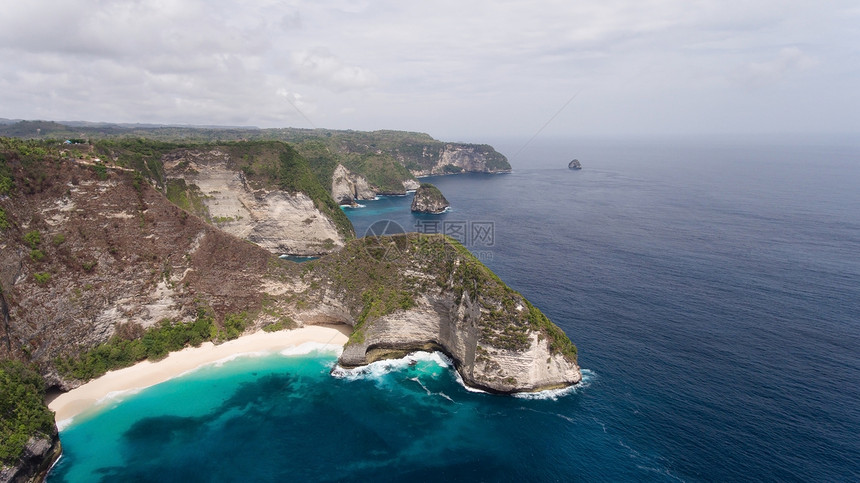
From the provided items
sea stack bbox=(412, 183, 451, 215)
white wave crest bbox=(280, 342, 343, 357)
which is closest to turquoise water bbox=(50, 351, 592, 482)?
white wave crest bbox=(280, 342, 343, 357)

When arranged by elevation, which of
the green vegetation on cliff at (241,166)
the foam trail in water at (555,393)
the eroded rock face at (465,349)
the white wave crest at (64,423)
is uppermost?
the green vegetation on cliff at (241,166)

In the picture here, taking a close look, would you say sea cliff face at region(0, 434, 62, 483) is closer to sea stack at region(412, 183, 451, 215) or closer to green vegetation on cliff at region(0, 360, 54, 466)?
green vegetation on cliff at region(0, 360, 54, 466)

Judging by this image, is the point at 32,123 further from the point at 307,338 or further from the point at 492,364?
the point at 492,364

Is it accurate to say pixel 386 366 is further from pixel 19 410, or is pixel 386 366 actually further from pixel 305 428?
pixel 19 410

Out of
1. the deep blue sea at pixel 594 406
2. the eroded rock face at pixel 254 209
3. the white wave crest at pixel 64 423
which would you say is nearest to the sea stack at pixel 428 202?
the eroded rock face at pixel 254 209

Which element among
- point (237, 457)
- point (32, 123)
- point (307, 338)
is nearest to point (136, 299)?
point (307, 338)

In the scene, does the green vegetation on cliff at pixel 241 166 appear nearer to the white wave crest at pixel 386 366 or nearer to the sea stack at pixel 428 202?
the sea stack at pixel 428 202
